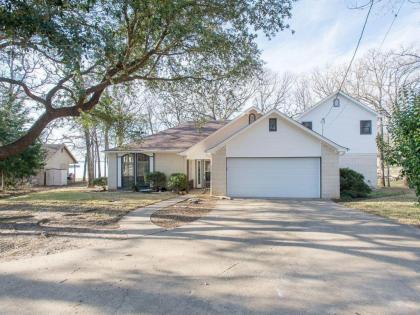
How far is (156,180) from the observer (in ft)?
72.7

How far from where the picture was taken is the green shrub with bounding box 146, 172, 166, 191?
22.1 m

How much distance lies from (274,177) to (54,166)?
27251 millimetres

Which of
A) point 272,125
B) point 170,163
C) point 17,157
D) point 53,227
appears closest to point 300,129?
point 272,125

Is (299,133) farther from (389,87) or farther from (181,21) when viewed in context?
(389,87)

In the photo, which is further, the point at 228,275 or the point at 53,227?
the point at 53,227

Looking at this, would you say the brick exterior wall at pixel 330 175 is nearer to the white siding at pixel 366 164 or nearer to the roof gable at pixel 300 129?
the roof gable at pixel 300 129

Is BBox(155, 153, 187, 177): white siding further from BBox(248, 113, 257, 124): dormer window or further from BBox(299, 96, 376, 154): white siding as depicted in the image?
BBox(299, 96, 376, 154): white siding

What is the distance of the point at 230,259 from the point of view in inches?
250

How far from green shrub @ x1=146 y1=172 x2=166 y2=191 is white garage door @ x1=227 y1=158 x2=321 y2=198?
17.9ft

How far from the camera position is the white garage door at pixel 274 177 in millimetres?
18047

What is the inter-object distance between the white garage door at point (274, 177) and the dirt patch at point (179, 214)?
373 cm

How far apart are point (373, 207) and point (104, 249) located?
1114cm

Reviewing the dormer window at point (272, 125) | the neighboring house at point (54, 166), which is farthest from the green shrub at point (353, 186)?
the neighboring house at point (54, 166)

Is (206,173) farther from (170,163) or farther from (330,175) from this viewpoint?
(330,175)
